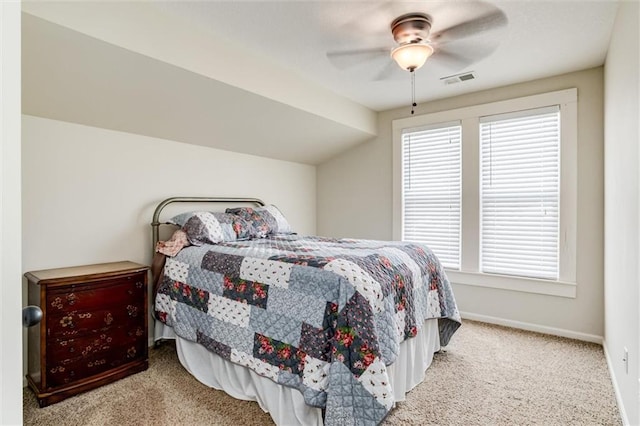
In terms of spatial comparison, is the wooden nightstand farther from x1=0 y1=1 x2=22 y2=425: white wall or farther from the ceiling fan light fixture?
the ceiling fan light fixture

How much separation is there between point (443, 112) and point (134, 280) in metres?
3.45

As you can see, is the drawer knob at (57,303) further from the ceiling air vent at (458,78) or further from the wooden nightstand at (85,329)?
the ceiling air vent at (458,78)

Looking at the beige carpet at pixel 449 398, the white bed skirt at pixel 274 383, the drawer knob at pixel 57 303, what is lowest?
the beige carpet at pixel 449 398

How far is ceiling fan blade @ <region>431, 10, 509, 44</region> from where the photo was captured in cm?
223

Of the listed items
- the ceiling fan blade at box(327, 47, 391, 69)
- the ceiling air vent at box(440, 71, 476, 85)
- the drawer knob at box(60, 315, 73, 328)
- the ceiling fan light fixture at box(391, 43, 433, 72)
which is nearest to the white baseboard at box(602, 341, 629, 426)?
the ceiling fan light fixture at box(391, 43, 433, 72)

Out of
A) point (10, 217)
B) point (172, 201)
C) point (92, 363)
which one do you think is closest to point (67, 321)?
point (92, 363)

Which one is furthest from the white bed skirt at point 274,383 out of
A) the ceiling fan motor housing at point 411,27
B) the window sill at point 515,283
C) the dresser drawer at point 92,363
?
the ceiling fan motor housing at point 411,27

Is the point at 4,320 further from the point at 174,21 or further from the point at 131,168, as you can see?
the point at 131,168

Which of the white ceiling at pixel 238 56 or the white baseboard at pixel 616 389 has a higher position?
the white ceiling at pixel 238 56

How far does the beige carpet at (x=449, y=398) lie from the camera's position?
6.36 feet

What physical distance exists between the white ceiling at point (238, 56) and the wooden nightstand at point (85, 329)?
1.18m

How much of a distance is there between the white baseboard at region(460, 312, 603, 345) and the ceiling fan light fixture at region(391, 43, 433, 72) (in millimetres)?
2710

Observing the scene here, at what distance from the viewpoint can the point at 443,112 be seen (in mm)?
3830

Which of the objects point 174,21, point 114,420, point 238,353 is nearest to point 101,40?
point 174,21
